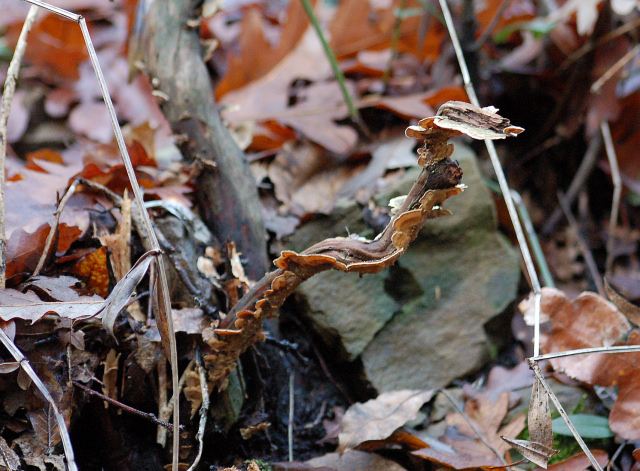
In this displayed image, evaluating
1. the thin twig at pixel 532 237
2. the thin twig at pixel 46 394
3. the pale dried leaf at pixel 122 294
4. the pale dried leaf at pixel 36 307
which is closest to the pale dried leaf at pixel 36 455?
the thin twig at pixel 46 394

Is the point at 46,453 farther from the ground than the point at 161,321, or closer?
closer

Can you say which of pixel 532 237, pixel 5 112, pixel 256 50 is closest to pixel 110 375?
pixel 5 112

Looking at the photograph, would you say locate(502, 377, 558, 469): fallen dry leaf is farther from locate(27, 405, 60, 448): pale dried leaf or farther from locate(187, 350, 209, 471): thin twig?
locate(27, 405, 60, 448): pale dried leaf

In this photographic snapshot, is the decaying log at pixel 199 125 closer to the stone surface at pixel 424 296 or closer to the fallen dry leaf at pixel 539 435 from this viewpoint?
the stone surface at pixel 424 296

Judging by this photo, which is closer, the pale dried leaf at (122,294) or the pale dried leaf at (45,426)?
the pale dried leaf at (122,294)

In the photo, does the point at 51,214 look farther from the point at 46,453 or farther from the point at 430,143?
the point at 430,143

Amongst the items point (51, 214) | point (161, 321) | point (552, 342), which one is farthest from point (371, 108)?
point (161, 321)

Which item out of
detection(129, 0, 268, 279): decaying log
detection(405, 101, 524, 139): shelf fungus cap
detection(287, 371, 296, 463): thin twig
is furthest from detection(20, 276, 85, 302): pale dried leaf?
detection(405, 101, 524, 139): shelf fungus cap

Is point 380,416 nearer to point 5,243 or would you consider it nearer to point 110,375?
point 110,375
